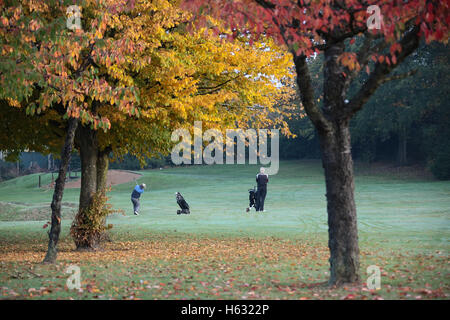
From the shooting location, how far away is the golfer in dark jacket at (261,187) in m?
24.3

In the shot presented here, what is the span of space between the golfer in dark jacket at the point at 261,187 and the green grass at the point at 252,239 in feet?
2.87

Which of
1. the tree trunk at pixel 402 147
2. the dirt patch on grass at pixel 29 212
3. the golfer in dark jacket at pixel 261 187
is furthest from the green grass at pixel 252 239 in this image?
the tree trunk at pixel 402 147

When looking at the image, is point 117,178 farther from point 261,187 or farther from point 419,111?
point 261,187

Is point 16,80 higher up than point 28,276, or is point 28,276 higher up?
point 16,80

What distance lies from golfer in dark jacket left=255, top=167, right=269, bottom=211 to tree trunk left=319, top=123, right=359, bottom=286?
15.9m

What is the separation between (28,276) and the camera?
9.21 meters

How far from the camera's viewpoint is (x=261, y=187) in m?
24.8

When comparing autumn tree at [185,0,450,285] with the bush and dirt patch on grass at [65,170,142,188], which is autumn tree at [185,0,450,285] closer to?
the bush

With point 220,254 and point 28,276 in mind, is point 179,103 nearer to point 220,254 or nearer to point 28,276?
point 220,254

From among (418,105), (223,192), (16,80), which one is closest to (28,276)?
(16,80)

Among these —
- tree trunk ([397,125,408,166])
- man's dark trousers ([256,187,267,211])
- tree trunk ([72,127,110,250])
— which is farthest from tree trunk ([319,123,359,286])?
tree trunk ([397,125,408,166])

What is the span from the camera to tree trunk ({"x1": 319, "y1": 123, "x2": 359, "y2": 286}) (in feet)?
25.8

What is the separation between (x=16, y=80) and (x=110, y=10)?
10.5 ft

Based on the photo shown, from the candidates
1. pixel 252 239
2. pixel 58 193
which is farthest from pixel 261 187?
pixel 58 193
